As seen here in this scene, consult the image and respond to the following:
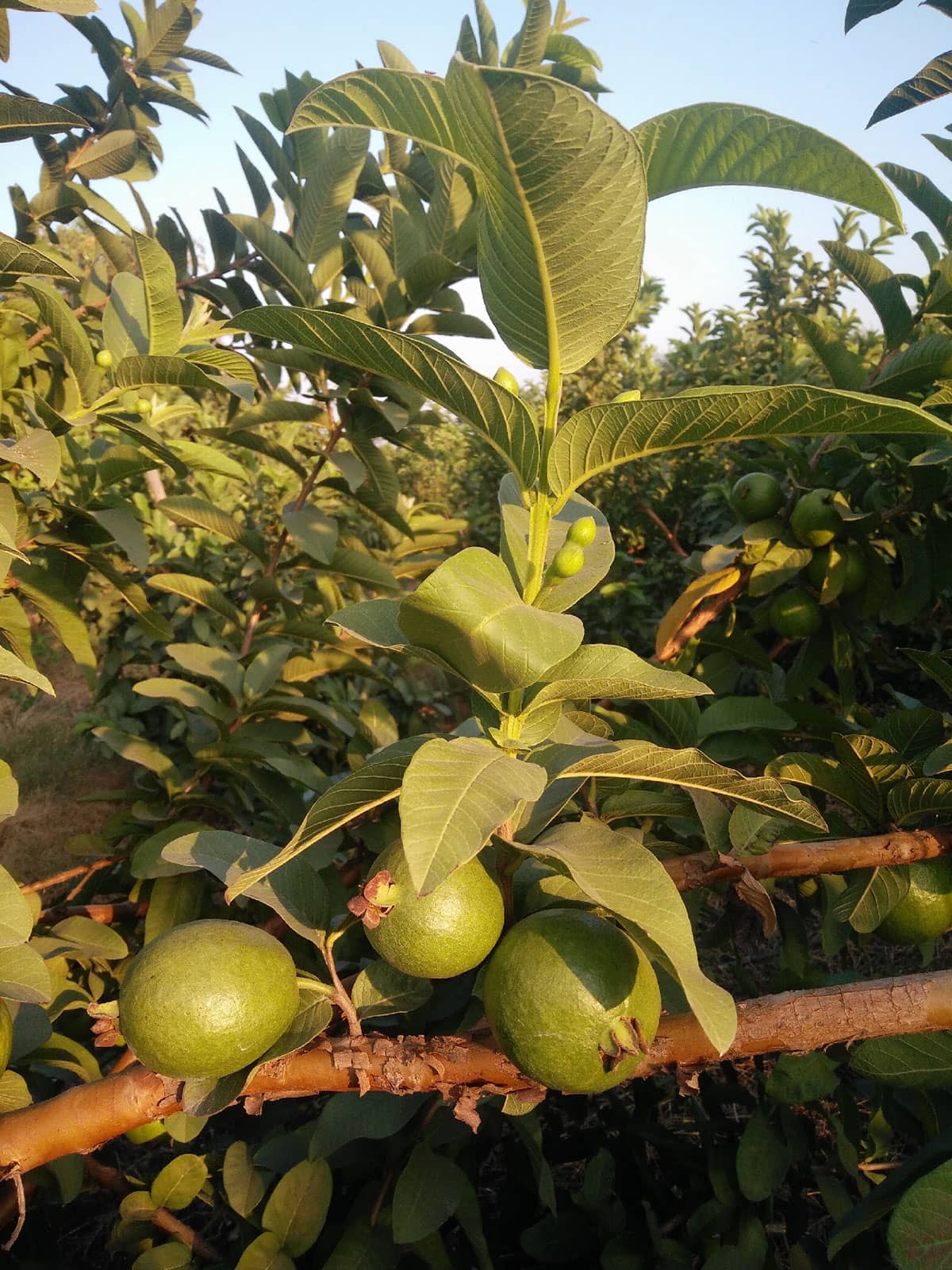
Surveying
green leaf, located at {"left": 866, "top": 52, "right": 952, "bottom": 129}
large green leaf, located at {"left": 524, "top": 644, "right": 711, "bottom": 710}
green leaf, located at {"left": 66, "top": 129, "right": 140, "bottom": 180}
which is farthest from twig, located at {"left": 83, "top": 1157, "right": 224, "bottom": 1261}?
green leaf, located at {"left": 66, "top": 129, "right": 140, "bottom": 180}

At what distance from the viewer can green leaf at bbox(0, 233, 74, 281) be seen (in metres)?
1.35

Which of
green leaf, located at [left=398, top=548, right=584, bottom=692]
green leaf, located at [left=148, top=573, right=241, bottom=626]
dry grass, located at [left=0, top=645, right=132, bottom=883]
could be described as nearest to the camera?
green leaf, located at [left=398, top=548, right=584, bottom=692]

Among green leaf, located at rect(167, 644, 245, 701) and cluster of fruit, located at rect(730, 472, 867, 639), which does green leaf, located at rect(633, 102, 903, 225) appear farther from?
green leaf, located at rect(167, 644, 245, 701)

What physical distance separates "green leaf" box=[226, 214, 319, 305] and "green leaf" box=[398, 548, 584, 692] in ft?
5.04

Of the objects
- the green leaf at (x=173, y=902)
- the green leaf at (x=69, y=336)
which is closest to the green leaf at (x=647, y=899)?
the green leaf at (x=173, y=902)

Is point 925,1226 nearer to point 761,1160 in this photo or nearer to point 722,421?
point 761,1160

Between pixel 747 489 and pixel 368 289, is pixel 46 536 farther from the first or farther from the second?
pixel 747 489

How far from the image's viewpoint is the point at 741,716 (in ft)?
4.42

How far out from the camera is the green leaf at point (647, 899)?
610 millimetres

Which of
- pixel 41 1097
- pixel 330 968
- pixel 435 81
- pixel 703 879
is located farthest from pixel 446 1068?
pixel 41 1097

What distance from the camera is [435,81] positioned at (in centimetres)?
51

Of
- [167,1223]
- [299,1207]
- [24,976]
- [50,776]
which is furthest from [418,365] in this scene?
[50,776]

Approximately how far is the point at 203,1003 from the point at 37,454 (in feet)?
3.05

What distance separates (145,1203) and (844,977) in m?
1.33
